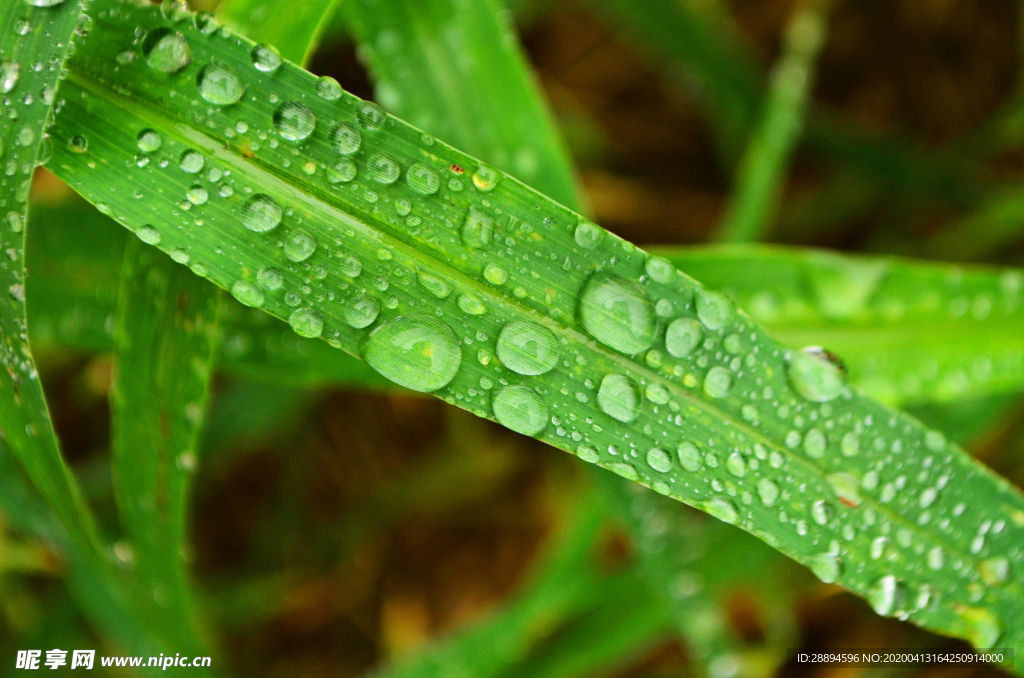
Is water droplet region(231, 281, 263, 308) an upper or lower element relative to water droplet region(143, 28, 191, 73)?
lower

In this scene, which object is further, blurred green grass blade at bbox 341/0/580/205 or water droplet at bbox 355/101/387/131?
blurred green grass blade at bbox 341/0/580/205

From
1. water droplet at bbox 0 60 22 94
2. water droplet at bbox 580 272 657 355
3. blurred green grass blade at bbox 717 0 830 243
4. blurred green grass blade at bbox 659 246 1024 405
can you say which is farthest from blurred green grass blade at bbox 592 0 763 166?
water droplet at bbox 0 60 22 94

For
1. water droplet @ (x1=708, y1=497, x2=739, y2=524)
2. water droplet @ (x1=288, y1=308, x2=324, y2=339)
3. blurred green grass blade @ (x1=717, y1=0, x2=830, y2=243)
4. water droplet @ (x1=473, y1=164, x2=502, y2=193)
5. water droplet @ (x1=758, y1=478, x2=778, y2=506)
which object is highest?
blurred green grass blade @ (x1=717, y1=0, x2=830, y2=243)

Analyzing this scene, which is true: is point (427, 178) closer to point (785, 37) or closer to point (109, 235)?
point (109, 235)

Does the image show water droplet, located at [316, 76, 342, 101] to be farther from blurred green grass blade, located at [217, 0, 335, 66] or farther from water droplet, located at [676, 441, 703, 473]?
water droplet, located at [676, 441, 703, 473]

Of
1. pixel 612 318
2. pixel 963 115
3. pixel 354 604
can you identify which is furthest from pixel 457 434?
pixel 963 115

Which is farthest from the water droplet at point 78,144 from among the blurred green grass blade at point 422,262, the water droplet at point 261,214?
the water droplet at point 261,214

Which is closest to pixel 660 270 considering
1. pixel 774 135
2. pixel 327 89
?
pixel 327 89
